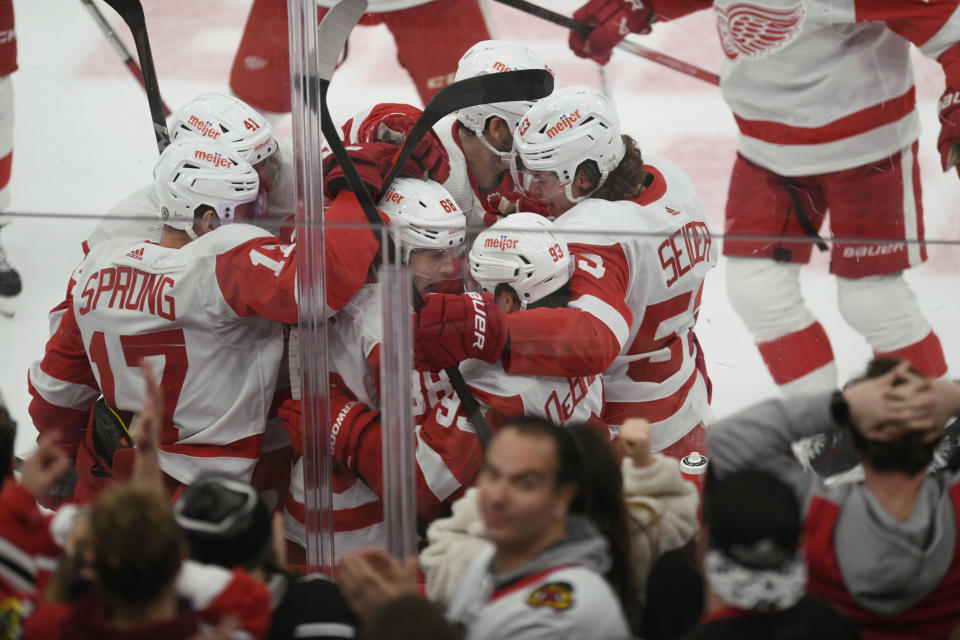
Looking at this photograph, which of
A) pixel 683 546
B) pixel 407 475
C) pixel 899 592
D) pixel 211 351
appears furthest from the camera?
pixel 211 351

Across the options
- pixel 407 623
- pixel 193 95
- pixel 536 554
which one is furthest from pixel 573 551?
pixel 193 95

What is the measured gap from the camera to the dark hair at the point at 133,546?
121cm

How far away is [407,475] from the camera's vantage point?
71.2 inches

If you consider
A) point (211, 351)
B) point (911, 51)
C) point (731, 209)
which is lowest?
point (731, 209)

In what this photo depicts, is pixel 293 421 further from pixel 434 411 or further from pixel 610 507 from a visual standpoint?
pixel 610 507

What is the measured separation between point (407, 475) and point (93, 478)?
0.59 m

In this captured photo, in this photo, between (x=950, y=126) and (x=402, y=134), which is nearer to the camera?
(x=402, y=134)

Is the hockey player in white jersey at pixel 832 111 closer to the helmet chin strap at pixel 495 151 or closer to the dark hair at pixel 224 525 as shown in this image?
the helmet chin strap at pixel 495 151

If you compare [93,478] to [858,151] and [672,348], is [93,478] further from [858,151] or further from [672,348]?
[858,151]

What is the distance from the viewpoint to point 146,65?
10.5 feet

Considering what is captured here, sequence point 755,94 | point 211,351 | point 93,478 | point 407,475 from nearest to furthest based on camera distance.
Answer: point 407,475
point 93,478
point 211,351
point 755,94

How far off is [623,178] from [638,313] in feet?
1.23

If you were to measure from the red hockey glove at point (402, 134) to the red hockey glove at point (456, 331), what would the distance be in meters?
0.71

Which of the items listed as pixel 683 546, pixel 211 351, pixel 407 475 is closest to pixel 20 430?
pixel 211 351
